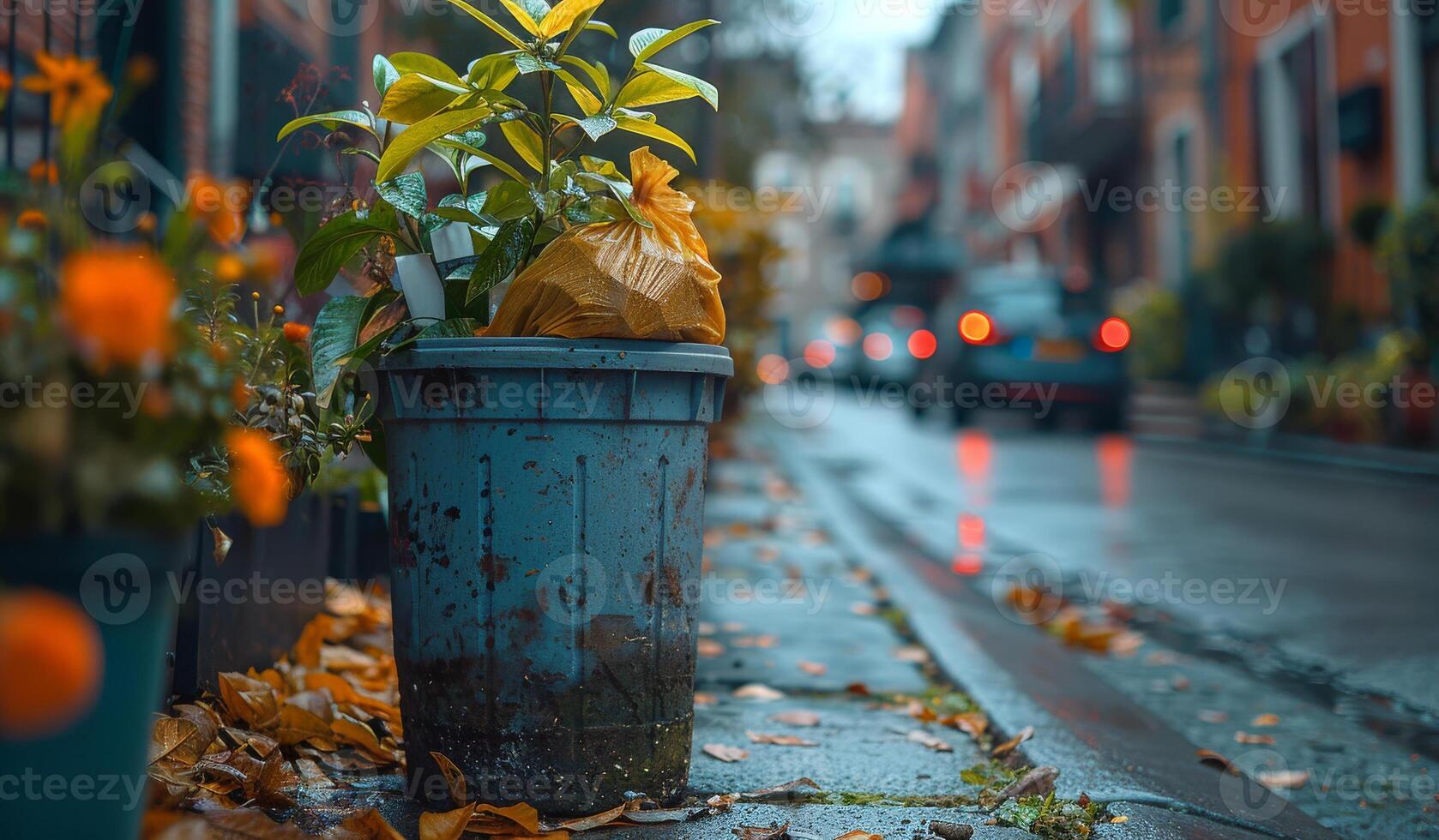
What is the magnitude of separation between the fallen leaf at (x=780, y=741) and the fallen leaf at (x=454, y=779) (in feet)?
2.94

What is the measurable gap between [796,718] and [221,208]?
1806 millimetres

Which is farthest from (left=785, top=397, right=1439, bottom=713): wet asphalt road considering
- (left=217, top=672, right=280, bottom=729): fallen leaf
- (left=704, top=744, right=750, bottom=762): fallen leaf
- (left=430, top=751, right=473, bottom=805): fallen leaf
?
(left=217, top=672, right=280, bottom=729): fallen leaf

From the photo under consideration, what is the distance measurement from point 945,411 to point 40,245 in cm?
1477

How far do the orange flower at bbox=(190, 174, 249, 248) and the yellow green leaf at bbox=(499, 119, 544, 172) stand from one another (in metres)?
0.66

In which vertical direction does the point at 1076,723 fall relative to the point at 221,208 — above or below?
below

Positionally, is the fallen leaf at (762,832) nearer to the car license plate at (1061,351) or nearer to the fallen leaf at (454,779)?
the fallen leaf at (454,779)

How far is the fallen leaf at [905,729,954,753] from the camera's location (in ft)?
9.96

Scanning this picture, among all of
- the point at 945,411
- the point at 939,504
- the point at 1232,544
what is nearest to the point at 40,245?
the point at 1232,544

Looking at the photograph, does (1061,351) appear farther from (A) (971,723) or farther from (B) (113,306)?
(B) (113,306)

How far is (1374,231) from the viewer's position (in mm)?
12766

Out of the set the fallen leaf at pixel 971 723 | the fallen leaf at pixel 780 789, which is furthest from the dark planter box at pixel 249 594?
the fallen leaf at pixel 971 723

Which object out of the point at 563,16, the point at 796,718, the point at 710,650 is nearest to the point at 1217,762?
the point at 796,718

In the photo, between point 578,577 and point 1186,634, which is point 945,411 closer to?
point 1186,634

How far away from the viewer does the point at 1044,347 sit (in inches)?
519
